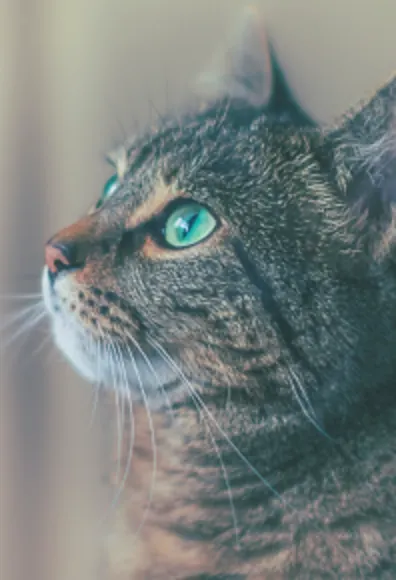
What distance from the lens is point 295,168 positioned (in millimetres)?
595

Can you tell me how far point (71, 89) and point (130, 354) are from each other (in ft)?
1.25

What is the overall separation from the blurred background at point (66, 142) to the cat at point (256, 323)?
0.04m

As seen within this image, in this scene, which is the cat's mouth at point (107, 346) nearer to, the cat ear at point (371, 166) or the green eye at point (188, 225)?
the green eye at point (188, 225)

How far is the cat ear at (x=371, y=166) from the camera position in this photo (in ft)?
1.76

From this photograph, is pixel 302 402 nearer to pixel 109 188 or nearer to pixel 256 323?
pixel 256 323

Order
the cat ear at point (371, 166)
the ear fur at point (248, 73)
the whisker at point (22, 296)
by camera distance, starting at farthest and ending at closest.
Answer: the whisker at point (22, 296), the ear fur at point (248, 73), the cat ear at point (371, 166)

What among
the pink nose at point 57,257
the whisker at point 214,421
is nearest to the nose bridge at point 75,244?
the pink nose at point 57,257

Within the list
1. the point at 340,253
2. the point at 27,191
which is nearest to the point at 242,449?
the point at 340,253

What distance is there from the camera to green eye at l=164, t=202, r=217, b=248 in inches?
23.5

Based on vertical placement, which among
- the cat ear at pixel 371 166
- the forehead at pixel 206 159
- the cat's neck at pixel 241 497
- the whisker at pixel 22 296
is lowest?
the cat's neck at pixel 241 497

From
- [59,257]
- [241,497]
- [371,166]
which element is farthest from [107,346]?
[371,166]

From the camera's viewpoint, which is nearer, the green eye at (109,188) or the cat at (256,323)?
the cat at (256,323)

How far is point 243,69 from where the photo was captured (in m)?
0.67

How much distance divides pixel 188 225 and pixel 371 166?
0.19 m
